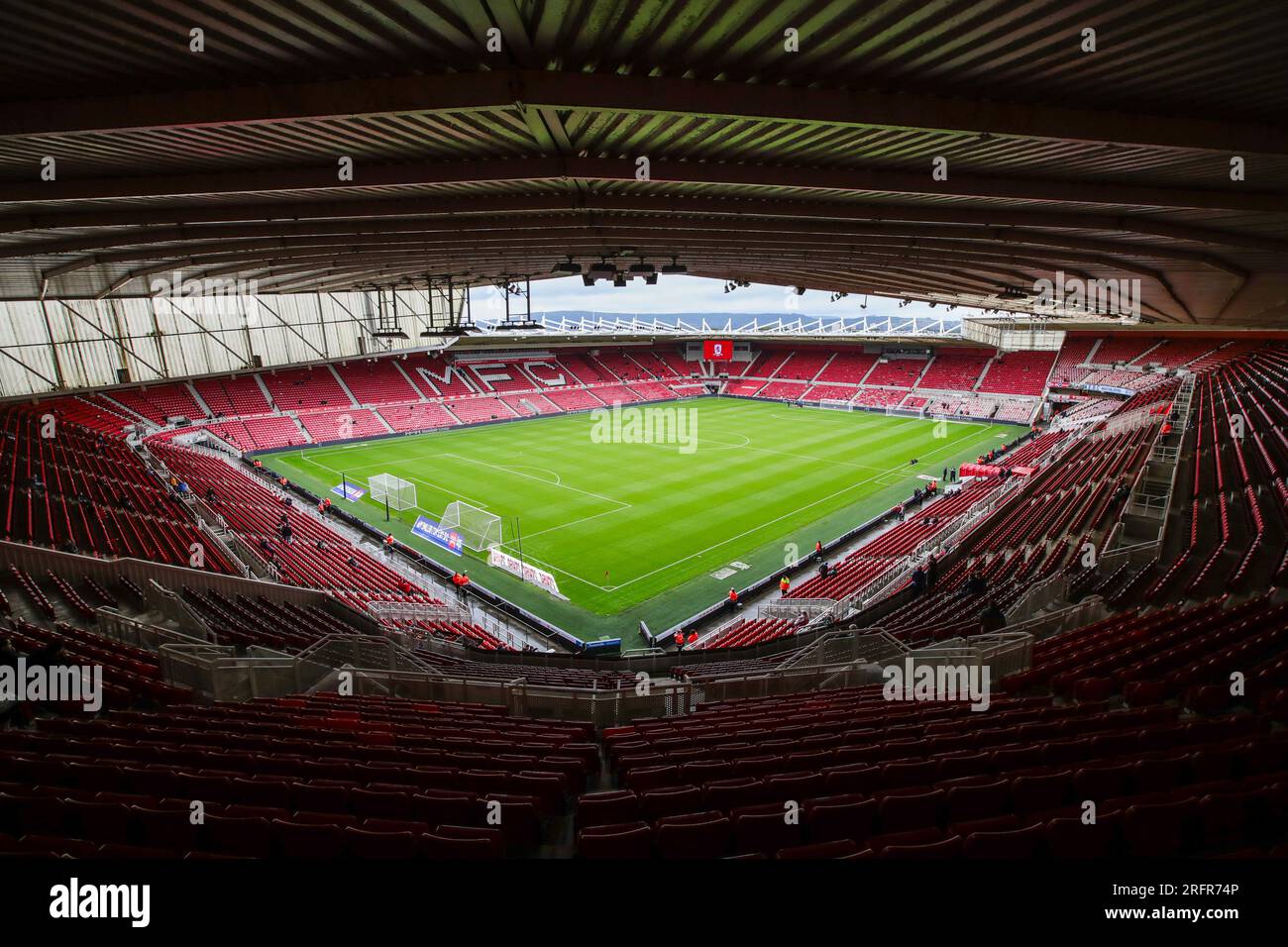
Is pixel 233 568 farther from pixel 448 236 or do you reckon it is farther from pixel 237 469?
pixel 237 469

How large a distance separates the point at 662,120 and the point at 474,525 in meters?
21.9

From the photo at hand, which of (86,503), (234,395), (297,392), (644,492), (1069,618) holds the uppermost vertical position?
(297,392)

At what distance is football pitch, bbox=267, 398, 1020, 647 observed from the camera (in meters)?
21.9

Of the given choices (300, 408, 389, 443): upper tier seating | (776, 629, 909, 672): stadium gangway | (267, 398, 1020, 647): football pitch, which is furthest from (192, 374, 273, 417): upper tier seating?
(776, 629, 909, 672): stadium gangway

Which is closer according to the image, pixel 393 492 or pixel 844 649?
pixel 844 649

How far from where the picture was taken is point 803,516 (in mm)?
28594

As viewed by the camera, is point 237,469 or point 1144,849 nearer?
point 1144,849

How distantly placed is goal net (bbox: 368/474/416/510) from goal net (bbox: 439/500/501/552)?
268 cm

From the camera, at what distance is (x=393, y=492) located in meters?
31.7

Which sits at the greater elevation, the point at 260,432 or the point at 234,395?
the point at 234,395

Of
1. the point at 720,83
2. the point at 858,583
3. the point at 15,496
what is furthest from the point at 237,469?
the point at 720,83

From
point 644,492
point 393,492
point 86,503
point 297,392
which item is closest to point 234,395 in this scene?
point 297,392

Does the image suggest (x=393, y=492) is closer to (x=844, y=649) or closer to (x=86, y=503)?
(x=86, y=503)

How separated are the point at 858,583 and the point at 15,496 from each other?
81.9ft
